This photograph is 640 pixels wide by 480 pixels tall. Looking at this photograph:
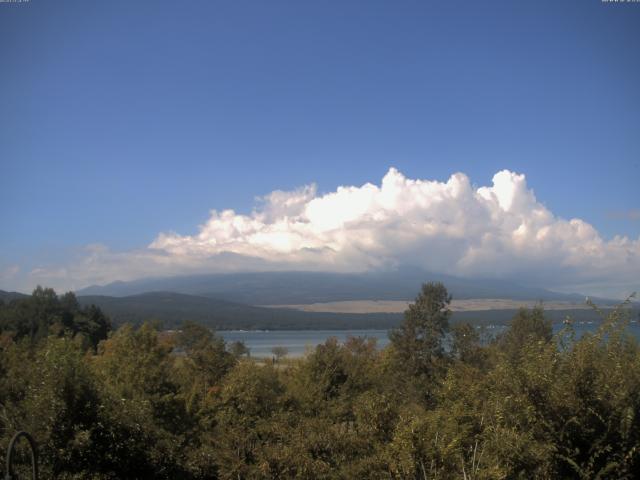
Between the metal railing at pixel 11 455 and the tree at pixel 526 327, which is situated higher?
the metal railing at pixel 11 455

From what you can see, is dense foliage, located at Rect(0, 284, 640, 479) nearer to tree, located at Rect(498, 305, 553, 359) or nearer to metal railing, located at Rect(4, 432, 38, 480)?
metal railing, located at Rect(4, 432, 38, 480)

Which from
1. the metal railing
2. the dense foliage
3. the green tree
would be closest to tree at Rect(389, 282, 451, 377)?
the green tree

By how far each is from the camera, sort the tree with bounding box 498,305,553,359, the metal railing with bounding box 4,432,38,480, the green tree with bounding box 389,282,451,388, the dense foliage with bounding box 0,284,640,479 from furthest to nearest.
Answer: the tree with bounding box 498,305,553,359 → the green tree with bounding box 389,282,451,388 → the dense foliage with bounding box 0,284,640,479 → the metal railing with bounding box 4,432,38,480

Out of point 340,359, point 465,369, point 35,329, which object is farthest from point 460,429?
point 35,329

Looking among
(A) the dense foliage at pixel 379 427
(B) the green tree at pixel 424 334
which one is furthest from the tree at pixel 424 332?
(A) the dense foliage at pixel 379 427

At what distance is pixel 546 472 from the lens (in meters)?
10.5

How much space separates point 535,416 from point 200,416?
13829mm

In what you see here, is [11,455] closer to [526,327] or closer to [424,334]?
[424,334]

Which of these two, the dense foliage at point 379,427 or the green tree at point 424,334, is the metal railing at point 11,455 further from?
the green tree at point 424,334

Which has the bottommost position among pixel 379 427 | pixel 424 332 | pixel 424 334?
pixel 424 334

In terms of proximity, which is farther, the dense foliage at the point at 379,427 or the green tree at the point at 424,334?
the green tree at the point at 424,334

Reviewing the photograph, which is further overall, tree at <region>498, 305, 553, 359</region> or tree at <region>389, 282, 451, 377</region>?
tree at <region>498, 305, 553, 359</region>

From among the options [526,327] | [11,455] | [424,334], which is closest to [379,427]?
[11,455]

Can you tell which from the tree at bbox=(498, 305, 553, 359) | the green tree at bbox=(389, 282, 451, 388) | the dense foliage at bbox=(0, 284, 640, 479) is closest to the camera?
the dense foliage at bbox=(0, 284, 640, 479)
